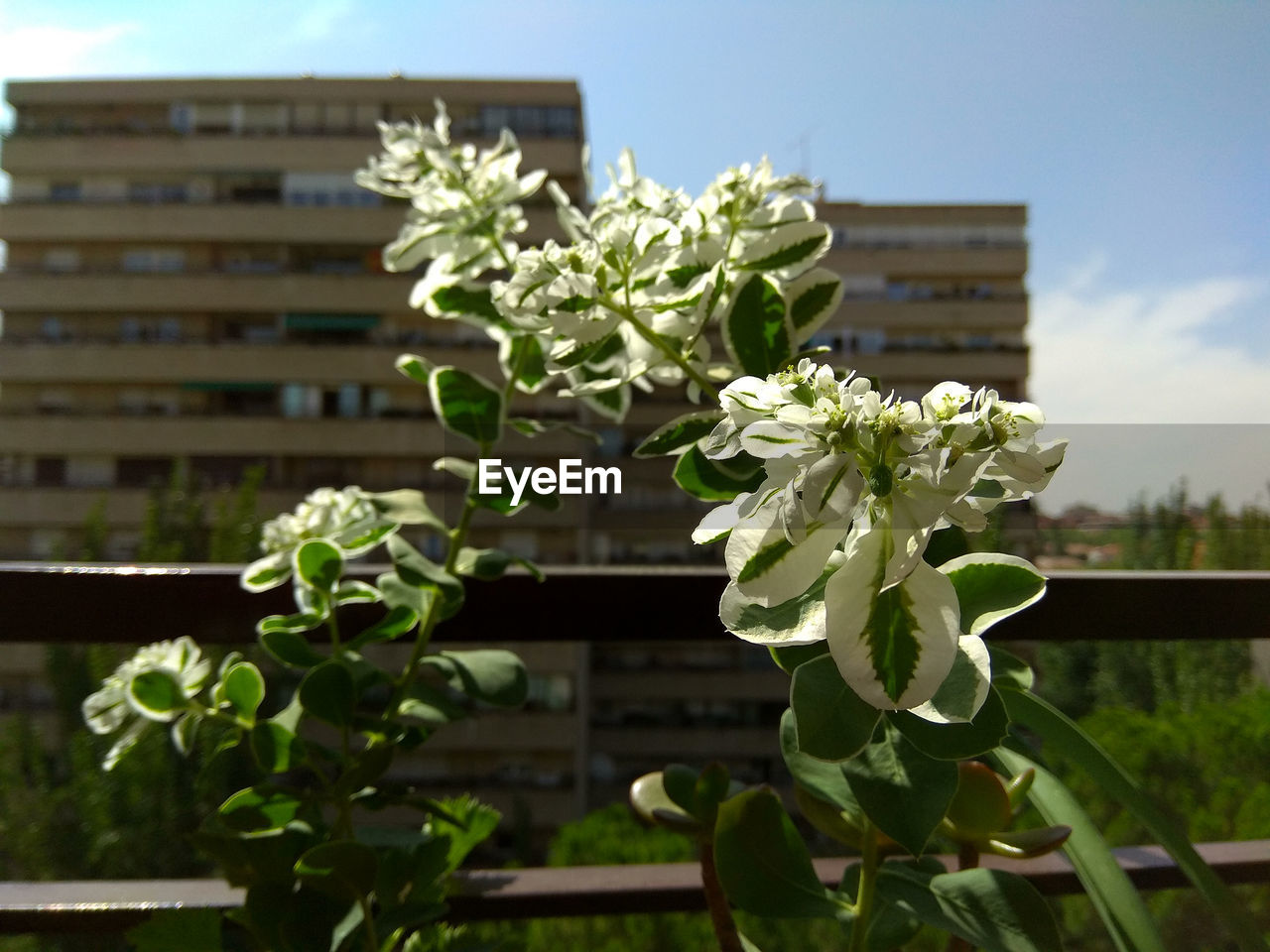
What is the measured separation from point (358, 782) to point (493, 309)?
0.95 feet

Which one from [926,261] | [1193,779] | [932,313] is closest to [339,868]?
[1193,779]

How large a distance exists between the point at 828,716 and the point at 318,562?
1.08 feet

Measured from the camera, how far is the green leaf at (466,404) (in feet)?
1.50

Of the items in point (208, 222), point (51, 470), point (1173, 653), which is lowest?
point (1173, 653)

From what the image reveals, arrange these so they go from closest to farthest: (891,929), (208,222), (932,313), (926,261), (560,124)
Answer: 1. (891,929)
2. (932,313)
3. (926,261)
4. (560,124)
5. (208,222)

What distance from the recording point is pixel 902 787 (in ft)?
0.82

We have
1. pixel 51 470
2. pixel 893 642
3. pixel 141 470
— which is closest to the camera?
pixel 893 642

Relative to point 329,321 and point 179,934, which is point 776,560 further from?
point 329,321

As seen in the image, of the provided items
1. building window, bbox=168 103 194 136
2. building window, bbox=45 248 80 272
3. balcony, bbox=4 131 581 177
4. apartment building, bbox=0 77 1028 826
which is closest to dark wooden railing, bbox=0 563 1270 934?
apartment building, bbox=0 77 1028 826

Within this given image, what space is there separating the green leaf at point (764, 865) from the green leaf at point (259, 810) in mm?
261

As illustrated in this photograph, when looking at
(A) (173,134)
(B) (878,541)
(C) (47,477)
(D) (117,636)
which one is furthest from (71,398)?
(B) (878,541)

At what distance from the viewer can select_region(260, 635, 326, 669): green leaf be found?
1.46ft

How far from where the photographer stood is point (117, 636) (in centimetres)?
60

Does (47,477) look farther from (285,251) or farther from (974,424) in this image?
(974,424)
